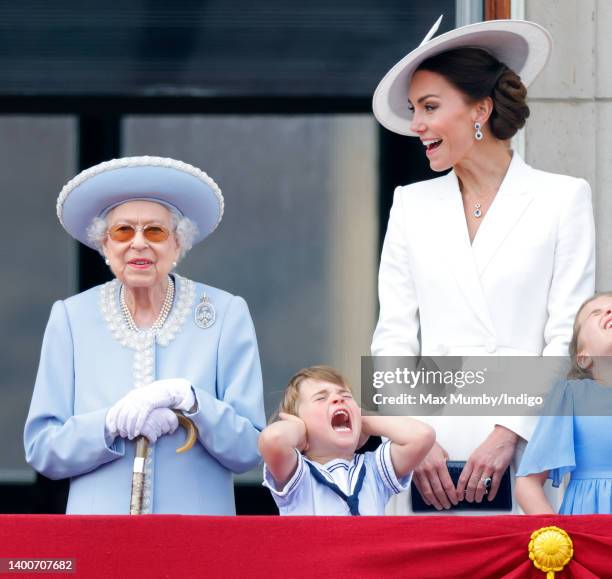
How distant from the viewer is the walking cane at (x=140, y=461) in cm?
433

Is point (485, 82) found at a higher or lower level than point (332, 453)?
higher

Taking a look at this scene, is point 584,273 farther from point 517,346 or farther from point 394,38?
point 394,38

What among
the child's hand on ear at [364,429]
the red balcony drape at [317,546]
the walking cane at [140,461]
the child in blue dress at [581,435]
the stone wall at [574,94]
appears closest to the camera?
the red balcony drape at [317,546]

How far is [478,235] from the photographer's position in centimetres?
477

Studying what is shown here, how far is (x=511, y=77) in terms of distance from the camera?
4.86 metres

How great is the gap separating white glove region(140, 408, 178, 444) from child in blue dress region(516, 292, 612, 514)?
871 mm

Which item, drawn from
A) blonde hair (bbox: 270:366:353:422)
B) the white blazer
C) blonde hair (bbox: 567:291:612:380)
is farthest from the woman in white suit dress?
blonde hair (bbox: 270:366:353:422)

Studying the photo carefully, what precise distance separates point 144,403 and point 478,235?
1071mm

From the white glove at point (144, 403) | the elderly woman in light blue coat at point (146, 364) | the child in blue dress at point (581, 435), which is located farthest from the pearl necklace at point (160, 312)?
the child in blue dress at point (581, 435)

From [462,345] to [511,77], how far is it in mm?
764

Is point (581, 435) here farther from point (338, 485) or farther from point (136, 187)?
point (136, 187)

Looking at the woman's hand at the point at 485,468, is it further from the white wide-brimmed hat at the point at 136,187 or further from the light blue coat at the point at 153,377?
the white wide-brimmed hat at the point at 136,187

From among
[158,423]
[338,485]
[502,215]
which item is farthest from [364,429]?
[502,215]

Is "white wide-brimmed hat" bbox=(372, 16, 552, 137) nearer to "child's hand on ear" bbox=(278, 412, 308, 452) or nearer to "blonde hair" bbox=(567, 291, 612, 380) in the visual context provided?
"blonde hair" bbox=(567, 291, 612, 380)
